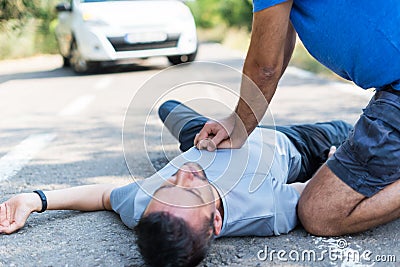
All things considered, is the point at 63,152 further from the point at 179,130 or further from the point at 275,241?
the point at 275,241

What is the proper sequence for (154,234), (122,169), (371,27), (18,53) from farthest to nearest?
(18,53) < (122,169) < (371,27) < (154,234)

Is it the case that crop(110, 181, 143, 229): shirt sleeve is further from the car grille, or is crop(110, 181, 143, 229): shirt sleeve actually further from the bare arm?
the car grille

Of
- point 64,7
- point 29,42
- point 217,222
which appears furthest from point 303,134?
point 29,42

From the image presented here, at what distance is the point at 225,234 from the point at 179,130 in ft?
4.18

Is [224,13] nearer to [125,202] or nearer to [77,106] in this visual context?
[77,106]

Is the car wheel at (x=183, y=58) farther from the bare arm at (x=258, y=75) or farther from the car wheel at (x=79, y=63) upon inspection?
the bare arm at (x=258, y=75)

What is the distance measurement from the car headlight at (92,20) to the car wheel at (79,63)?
82cm

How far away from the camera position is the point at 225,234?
2945 mm

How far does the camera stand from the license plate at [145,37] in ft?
35.7

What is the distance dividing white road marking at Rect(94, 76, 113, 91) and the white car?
1.69 ft

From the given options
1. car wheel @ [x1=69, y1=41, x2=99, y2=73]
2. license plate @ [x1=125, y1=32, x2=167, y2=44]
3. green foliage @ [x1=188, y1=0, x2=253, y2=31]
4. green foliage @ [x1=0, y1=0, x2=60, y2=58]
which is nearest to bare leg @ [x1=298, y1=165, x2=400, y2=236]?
license plate @ [x1=125, y1=32, x2=167, y2=44]

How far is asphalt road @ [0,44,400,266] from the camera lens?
281cm

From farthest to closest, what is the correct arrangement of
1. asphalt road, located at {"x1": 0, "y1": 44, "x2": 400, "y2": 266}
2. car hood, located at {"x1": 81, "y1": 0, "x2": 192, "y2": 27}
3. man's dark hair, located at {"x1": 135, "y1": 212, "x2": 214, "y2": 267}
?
car hood, located at {"x1": 81, "y1": 0, "x2": 192, "y2": 27} → asphalt road, located at {"x1": 0, "y1": 44, "x2": 400, "y2": 266} → man's dark hair, located at {"x1": 135, "y1": 212, "x2": 214, "y2": 267}

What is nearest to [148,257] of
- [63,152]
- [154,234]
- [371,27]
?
[154,234]
